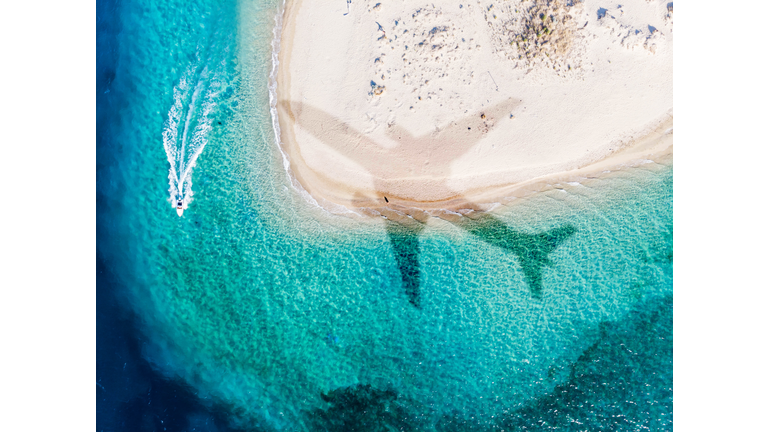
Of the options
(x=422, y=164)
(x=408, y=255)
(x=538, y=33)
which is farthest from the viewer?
(x=408, y=255)

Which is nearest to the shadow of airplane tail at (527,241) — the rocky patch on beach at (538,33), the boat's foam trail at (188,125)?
the rocky patch on beach at (538,33)

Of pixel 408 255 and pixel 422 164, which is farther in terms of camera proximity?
pixel 408 255

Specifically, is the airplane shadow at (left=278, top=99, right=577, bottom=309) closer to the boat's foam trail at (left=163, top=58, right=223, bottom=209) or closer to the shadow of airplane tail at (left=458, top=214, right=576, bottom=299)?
the shadow of airplane tail at (left=458, top=214, right=576, bottom=299)

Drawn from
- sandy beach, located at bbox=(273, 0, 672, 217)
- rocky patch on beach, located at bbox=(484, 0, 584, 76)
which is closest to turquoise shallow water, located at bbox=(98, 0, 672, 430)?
sandy beach, located at bbox=(273, 0, 672, 217)

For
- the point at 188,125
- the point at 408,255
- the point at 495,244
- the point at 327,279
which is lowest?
the point at 327,279

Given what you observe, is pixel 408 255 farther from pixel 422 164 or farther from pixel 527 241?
pixel 527 241

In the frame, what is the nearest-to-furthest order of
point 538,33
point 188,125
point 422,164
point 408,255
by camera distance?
point 538,33 < point 422,164 < point 188,125 < point 408,255

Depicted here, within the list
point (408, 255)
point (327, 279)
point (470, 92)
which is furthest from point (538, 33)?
point (327, 279)

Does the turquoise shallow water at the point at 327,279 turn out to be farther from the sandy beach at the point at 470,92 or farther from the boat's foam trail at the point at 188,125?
the sandy beach at the point at 470,92
